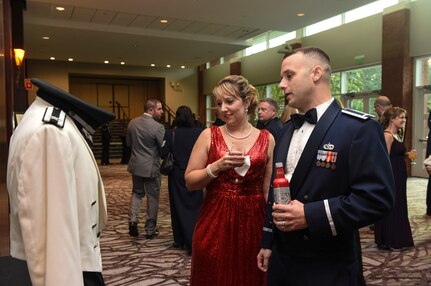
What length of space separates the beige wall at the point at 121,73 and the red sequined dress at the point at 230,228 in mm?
17846

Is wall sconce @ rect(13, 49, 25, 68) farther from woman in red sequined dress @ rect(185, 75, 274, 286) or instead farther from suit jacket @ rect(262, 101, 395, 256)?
suit jacket @ rect(262, 101, 395, 256)

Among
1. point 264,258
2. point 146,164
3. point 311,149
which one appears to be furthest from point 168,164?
point 311,149

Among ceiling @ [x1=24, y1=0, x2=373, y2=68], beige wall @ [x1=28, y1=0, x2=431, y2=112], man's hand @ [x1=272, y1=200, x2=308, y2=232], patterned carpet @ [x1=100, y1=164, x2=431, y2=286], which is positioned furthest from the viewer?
beige wall @ [x1=28, y1=0, x2=431, y2=112]

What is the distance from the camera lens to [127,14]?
1070 cm

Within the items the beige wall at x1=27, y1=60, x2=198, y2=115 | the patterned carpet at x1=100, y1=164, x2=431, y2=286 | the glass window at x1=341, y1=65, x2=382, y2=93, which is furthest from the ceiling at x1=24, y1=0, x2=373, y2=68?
the patterned carpet at x1=100, y1=164, x2=431, y2=286

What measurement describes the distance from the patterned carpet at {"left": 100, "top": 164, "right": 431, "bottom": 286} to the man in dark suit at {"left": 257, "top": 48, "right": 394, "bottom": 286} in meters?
2.15

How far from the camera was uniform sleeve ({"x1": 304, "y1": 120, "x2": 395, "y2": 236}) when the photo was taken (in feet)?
4.55

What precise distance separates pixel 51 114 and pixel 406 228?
4.29 m

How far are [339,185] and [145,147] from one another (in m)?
3.76

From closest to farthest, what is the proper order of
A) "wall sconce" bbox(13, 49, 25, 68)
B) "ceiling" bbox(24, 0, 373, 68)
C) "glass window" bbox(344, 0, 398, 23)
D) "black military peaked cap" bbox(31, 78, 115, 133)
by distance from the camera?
1. "black military peaked cap" bbox(31, 78, 115, 133)
2. "wall sconce" bbox(13, 49, 25, 68)
3. "ceiling" bbox(24, 0, 373, 68)
4. "glass window" bbox(344, 0, 398, 23)

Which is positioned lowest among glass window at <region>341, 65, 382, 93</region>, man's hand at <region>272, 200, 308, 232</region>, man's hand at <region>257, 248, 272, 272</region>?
man's hand at <region>257, 248, 272, 272</region>

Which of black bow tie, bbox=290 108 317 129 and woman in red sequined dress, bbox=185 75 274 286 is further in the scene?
woman in red sequined dress, bbox=185 75 274 286

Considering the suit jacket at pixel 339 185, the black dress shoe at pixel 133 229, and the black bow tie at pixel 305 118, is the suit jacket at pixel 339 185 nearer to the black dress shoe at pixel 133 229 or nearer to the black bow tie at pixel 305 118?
the black bow tie at pixel 305 118

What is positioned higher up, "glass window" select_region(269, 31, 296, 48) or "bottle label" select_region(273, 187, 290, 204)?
"glass window" select_region(269, 31, 296, 48)
